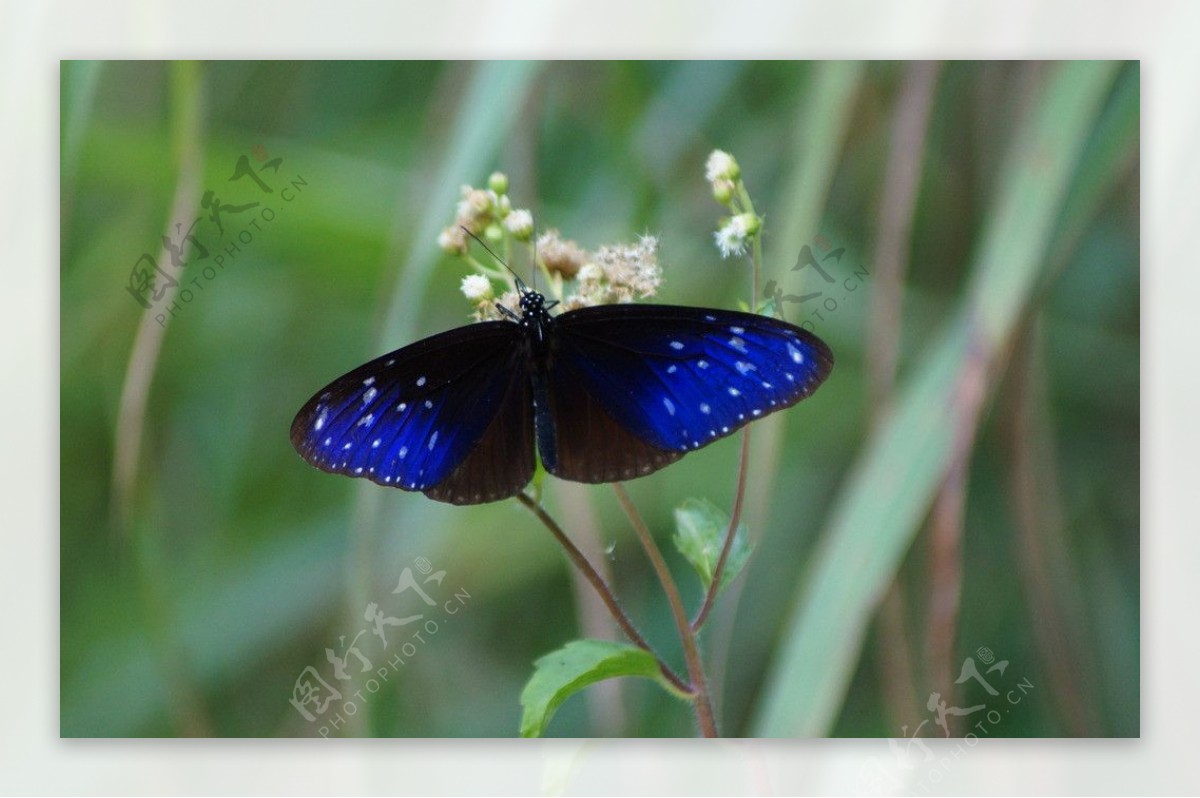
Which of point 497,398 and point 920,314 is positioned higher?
point 920,314

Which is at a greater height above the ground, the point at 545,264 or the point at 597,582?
the point at 545,264

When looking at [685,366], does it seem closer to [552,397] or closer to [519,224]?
[552,397]

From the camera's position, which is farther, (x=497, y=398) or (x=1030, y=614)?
(x=1030, y=614)

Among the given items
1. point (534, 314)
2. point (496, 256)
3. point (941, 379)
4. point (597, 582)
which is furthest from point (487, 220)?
point (941, 379)

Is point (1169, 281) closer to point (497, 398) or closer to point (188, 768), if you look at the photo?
point (497, 398)

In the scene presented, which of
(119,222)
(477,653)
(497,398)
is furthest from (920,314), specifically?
(119,222)

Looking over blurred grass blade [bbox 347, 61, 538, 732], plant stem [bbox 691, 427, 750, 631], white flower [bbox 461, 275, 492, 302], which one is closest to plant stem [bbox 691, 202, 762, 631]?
plant stem [bbox 691, 427, 750, 631]
